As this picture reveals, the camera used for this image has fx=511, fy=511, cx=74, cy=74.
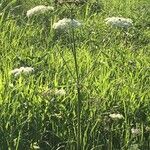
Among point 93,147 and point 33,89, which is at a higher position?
point 33,89

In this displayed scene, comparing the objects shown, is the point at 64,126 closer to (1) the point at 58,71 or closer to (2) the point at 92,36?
(1) the point at 58,71

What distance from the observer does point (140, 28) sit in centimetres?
781

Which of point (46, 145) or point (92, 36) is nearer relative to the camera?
point (46, 145)

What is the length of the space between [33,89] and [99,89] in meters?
0.64

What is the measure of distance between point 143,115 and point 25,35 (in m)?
2.19

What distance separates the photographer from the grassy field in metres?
3.68

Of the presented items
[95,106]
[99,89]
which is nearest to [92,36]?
[99,89]

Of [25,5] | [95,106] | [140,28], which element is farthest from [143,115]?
[25,5]

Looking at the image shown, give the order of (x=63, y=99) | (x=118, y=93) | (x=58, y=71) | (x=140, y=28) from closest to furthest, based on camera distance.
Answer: (x=63, y=99)
(x=118, y=93)
(x=58, y=71)
(x=140, y=28)

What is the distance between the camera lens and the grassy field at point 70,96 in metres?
3.68

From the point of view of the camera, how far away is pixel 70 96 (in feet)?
13.4

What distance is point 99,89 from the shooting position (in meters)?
4.39

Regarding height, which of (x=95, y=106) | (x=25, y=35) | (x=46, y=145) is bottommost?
(x=46, y=145)

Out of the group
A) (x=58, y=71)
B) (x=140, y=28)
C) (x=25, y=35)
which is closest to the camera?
(x=58, y=71)
